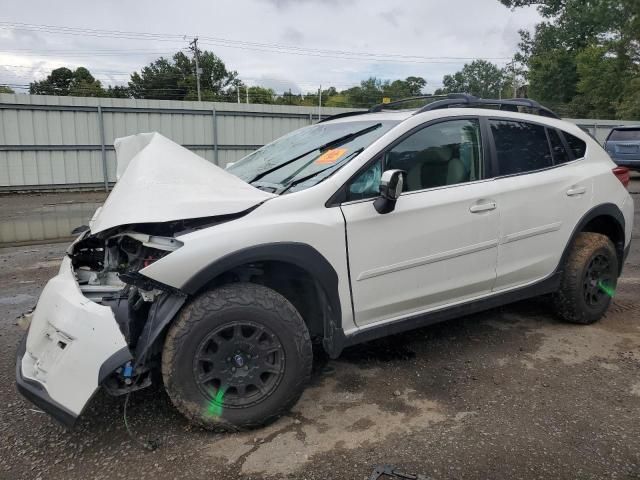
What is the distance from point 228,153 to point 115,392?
49.1 ft

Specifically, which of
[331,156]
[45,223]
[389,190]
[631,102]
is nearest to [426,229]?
[389,190]

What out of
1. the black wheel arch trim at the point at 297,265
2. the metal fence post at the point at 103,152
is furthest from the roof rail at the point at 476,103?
the metal fence post at the point at 103,152

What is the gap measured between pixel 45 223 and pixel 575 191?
31.2 ft

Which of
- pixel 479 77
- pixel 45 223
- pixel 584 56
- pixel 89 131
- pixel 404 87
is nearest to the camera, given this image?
pixel 45 223

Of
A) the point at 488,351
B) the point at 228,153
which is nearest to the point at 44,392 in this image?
the point at 488,351

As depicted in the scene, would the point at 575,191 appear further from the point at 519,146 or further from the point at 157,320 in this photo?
the point at 157,320

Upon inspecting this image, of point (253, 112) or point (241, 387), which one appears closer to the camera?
point (241, 387)

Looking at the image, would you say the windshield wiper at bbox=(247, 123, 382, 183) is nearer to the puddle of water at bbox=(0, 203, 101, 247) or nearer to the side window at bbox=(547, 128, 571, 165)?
the side window at bbox=(547, 128, 571, 165)

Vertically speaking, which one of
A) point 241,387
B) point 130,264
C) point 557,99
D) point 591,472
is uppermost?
point 557,99

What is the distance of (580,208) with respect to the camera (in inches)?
154

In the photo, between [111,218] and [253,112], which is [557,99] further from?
[111,218]

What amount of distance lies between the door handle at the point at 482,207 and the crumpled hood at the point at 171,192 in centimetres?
138

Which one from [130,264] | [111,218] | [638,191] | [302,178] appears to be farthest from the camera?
[638,191]

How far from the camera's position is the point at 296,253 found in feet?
8.77
